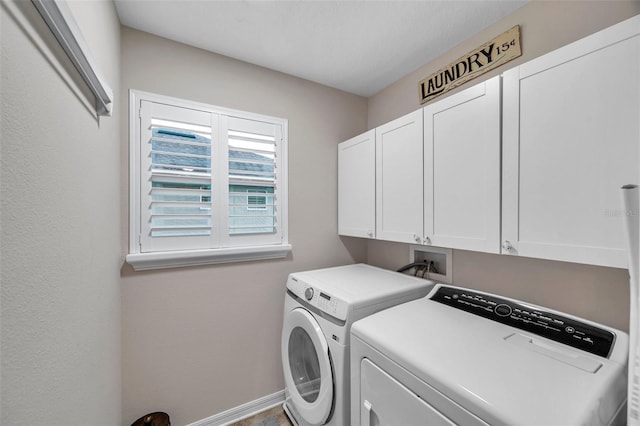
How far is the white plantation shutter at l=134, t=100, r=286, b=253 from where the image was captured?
5.08 ft

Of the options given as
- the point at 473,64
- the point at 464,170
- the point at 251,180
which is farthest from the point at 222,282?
the point at 473,64

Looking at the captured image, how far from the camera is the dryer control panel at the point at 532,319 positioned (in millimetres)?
940

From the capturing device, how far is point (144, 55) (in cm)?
154

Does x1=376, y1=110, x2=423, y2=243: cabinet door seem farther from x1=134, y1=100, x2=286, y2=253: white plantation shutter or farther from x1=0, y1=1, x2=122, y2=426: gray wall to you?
x1=0, y1=1, x2=122, y2=426: gray wall

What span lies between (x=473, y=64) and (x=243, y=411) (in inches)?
111

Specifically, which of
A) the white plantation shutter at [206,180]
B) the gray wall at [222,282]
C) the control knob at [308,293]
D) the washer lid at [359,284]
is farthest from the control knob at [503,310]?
the white plantation shutter at [206,180]

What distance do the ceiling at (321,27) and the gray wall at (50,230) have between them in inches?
19.9

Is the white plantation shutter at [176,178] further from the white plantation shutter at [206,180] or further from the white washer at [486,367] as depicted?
the white washer at [486,367]

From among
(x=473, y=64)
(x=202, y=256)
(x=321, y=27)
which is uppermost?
(x=321, y=27)

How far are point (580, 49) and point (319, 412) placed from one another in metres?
1.96

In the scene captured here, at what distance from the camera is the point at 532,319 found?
44.0 inches

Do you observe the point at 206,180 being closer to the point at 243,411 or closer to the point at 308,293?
the point at 308,293

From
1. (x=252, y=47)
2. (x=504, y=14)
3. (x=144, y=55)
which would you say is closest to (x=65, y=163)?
(x=144, y=55)

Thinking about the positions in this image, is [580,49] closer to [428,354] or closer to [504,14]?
[504,14]
